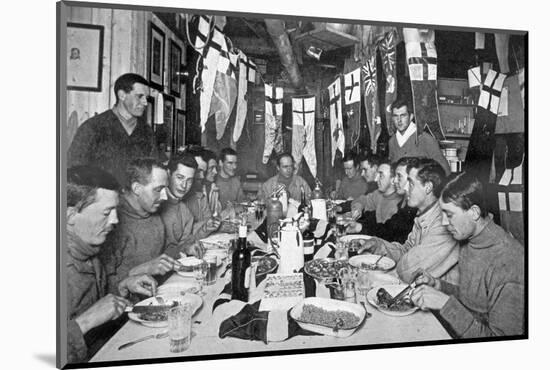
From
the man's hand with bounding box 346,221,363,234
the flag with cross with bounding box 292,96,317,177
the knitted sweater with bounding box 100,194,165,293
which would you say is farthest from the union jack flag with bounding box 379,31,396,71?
the knitted sweater with bounding box 100,194,165,293

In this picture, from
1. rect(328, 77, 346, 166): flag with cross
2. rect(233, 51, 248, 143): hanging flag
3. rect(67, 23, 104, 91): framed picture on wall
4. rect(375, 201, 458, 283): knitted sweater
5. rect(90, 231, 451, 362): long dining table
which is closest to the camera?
rect(67, 23, 104, 91): framed picture on wall

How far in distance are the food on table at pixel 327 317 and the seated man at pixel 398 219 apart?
1.33 ft

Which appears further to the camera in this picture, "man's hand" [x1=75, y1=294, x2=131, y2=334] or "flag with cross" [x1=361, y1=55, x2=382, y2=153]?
"flag with cross" [x1=361, y1=55, x2=382, y2=153]

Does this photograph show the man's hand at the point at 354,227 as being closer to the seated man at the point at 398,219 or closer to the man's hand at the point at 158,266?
the seated man at the point at 398,219

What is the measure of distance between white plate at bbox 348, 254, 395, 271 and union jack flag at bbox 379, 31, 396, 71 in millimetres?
902

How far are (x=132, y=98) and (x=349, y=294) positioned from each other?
52.7 inches

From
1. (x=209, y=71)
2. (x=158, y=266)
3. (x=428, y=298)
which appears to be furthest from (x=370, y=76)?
(x=158, y=266)

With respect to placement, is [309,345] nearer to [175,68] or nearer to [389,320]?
[389,320]

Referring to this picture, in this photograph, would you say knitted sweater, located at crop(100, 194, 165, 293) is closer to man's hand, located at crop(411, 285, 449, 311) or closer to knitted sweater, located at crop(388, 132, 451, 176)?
knitted sweater, located at crop(388, 132, 451, 176)

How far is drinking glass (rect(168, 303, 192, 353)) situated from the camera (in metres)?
2.88

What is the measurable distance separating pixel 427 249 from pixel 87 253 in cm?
159

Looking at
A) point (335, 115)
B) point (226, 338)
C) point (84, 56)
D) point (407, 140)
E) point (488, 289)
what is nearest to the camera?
point (84, 56)

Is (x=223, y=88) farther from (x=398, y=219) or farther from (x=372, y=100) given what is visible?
(x=398, y=219)

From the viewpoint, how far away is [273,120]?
2996mm
